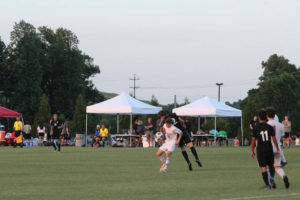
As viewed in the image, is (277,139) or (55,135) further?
(55,135)

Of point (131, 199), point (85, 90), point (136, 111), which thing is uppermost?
point (85, 90)

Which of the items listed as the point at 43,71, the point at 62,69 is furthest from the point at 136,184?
the point at 62,69

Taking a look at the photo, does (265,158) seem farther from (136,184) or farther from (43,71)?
(43,71)

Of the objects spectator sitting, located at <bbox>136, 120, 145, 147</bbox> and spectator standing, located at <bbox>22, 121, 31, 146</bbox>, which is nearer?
spectator sitting, located at <bbox>136, 120, 145, 147</bbox>

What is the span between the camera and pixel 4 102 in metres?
90.8

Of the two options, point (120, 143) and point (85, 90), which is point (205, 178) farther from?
point (85, 90)

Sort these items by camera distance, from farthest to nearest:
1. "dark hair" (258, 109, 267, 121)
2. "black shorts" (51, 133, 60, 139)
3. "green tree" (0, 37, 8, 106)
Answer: "green tree" (0, 37, 8, 106)
"black shorts" (51, 133, 60, 139)
"dark hair" (258, 109, 267, 121)

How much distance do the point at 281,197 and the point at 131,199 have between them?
2290mm

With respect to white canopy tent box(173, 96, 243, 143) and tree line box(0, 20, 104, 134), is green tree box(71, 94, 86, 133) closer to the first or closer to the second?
tree line box(0, 20, 104, 134)

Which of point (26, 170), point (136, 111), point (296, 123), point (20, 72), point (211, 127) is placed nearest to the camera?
point (26, 170)

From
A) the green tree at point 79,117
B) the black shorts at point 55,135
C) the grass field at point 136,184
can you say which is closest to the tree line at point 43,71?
the green tree at point 79,117

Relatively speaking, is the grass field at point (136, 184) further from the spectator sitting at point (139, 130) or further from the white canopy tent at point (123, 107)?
the spectator sitting at point (139, 130)

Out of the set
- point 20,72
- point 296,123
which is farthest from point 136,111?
point 296,123

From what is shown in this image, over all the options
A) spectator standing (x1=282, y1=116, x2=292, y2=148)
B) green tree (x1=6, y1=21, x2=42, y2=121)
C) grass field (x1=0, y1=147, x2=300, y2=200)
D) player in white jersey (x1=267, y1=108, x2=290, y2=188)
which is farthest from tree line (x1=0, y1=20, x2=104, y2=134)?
player in white jersey (x1=267, y1=108, x2=290, y2=188)
